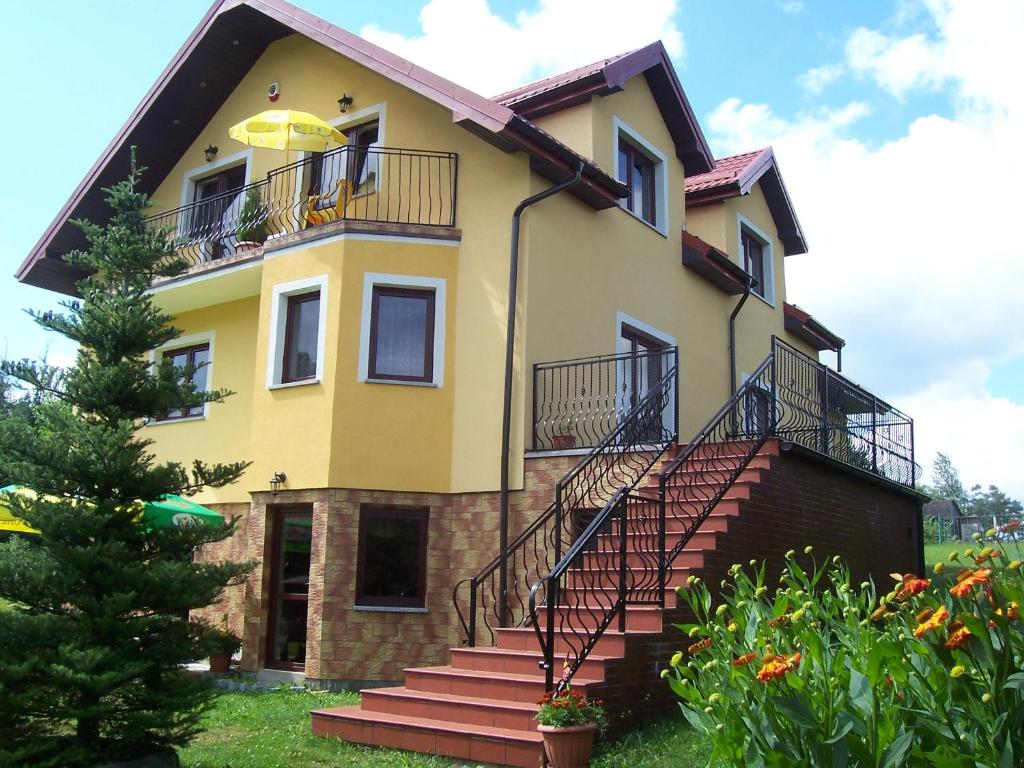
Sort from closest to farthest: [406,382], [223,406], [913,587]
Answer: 1. [913,587]
2. [406,382]
3. [223,406]

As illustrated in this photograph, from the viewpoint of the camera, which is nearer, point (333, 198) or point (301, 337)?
point (301, 337)

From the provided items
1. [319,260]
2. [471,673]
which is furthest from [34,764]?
[319,260]

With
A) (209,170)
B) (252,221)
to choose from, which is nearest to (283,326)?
(252,221)

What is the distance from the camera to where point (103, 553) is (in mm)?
7086

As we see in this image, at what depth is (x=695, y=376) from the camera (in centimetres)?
1509

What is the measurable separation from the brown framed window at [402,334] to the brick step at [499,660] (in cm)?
396

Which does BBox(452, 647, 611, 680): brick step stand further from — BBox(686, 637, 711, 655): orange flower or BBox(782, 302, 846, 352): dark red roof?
BBox(782, 302, 846, 352): dark red roof

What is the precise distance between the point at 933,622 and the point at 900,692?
0.55 m

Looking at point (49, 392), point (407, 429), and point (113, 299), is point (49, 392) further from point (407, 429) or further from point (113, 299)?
point (407, 429)

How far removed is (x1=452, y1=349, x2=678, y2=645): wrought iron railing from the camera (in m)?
10.5

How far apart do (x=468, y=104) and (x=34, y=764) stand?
7.70 metres

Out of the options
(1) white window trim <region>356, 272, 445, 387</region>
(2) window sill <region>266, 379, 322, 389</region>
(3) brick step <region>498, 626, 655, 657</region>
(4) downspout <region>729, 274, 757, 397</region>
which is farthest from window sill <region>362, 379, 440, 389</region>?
(4) downspout <region>729, 274, 757, 397</region>

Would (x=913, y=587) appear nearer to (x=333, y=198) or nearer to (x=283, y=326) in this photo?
(x=283, y=326)

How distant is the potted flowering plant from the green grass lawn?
0.22m
